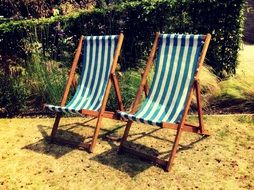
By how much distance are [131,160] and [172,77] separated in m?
1.36

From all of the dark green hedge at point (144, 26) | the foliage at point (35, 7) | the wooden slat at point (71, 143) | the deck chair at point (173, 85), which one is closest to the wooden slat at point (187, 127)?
the deck chair at point (173, 85)

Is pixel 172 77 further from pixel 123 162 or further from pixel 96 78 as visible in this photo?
pixel 123 162

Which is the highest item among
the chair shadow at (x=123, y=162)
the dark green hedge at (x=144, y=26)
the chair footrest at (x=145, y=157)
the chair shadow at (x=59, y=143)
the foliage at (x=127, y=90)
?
the dark green hedge at (x=144, y=26)

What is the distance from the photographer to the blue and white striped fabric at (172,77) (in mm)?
5836

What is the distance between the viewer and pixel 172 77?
608 cm

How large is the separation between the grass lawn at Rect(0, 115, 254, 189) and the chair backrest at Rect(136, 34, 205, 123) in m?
0.62

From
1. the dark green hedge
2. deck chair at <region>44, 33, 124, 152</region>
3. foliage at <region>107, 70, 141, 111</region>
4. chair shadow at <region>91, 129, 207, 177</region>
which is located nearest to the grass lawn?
chair shadow at <region>91, 129, 207, 177</region>

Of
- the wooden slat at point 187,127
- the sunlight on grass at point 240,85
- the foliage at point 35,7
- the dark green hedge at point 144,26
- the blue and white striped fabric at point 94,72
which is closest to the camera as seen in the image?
the wooden slat at point 187,127

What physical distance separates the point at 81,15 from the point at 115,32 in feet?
2.77

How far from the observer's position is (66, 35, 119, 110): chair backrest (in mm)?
6496

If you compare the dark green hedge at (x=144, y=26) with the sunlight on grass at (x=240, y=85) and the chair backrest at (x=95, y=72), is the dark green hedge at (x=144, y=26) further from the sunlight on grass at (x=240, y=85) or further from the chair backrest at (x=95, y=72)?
the chair backrest at (x=95, y=72)

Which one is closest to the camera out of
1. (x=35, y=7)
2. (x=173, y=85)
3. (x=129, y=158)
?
(x=129, y=158)

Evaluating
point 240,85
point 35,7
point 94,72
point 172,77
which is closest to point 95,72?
point 94,72

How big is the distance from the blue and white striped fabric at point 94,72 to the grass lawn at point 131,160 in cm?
58
